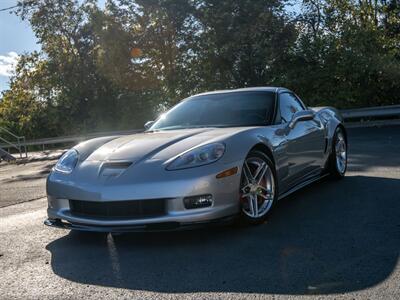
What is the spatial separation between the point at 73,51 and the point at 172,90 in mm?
9176

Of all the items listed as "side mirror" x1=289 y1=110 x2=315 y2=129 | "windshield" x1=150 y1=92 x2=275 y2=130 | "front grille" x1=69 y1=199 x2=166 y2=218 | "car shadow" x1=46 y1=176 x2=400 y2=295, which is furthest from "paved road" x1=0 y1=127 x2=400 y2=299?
"windshield" x1=150 y1=92 x2=275 y2=130

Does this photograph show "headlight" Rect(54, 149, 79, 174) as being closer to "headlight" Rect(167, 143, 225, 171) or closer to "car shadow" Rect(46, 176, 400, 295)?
"car shadow" Rect(46, 176, 400, 295)

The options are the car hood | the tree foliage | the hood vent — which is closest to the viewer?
the hood vent

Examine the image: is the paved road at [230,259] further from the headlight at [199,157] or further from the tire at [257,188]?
the headlight at [199,157]

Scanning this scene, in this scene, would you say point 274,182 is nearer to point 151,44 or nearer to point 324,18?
point 324,18

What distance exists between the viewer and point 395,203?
4.91m

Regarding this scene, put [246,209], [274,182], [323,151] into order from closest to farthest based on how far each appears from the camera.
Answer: [246,209] → [274,182] → [323,151]

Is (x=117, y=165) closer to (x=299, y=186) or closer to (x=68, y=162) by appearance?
(x=68, y=162)

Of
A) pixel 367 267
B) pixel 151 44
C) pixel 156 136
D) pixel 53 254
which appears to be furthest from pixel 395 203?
pixel 151 44

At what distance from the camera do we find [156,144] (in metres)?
4.37

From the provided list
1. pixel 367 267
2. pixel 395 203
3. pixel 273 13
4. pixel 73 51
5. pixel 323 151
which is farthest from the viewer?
pixel 73 51

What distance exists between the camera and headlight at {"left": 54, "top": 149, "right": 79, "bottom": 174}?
4390 millimetres

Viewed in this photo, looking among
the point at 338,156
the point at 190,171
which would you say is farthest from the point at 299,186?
the point at 190,171

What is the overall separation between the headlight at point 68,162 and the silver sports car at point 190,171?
0.04 ft
